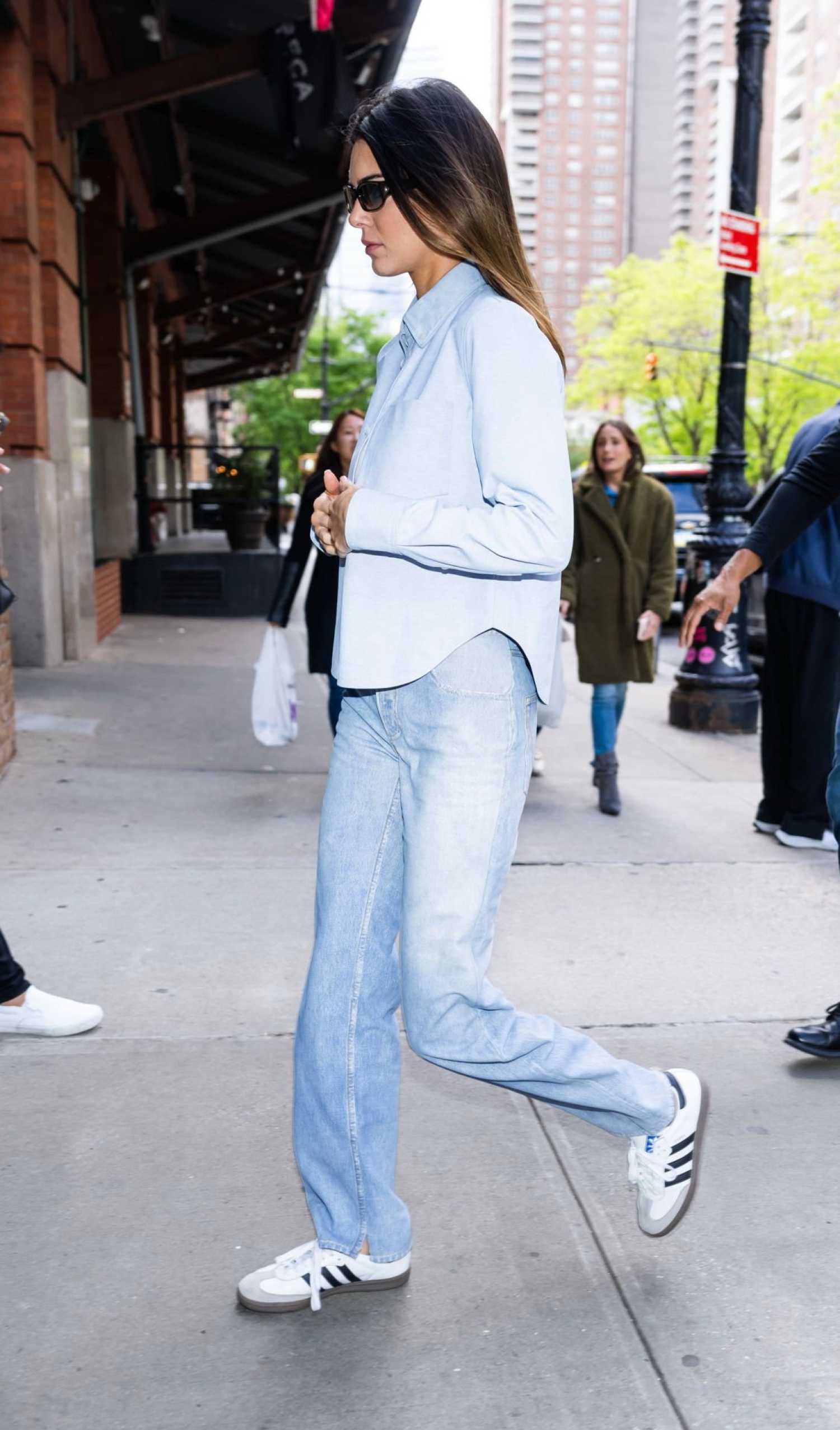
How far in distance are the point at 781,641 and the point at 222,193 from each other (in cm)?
1759

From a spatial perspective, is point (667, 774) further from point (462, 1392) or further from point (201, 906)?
point (462, 1392)

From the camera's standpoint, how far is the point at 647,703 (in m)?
10.6

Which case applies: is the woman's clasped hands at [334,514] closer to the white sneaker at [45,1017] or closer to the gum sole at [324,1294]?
the gum sole at [324,1294]

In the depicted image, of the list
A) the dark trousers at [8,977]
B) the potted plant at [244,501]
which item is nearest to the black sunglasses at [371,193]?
the dark trousers at [8,977]

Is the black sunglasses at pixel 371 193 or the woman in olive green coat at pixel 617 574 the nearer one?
the black sunglasses at pixel 371 193

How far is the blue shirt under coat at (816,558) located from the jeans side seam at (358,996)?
3596mm

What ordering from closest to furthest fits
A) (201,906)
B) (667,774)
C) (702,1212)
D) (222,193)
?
(702,1212) → (201,906) → (667,774) → (222,193)

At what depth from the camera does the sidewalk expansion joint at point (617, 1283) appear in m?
2.18

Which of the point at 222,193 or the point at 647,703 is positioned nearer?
the point at 647,703

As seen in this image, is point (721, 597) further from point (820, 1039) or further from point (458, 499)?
point (458, 499)

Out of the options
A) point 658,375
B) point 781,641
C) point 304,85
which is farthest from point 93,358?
point 658,375

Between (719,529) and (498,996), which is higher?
(719,529)

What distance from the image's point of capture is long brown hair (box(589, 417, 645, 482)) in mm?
6777

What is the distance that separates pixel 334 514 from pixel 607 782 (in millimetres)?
4685
